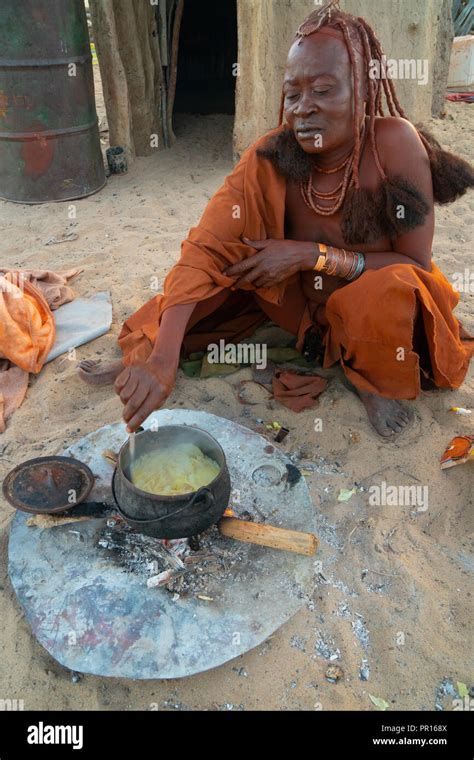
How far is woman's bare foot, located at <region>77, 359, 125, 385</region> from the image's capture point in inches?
99.2

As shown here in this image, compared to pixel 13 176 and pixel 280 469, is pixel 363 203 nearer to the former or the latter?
pixel 280 469

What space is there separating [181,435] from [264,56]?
11.9ft

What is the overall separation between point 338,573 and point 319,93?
1507mm

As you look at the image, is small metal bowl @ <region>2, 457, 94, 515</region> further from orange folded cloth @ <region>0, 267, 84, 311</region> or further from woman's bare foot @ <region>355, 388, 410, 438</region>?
orange folded cloth @ <region>0, 267, 84, 311</region>

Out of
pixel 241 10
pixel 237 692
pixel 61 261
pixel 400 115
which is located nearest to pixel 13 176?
pixel 61 261

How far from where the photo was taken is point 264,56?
4.30 meters

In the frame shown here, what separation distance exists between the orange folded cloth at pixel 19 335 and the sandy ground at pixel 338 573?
6cm

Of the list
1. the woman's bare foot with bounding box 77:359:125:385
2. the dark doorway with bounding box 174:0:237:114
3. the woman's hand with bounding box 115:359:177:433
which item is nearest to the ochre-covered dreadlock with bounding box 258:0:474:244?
the woman's hand with bounding box 115:359:177:433

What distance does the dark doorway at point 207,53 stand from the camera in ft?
21.9

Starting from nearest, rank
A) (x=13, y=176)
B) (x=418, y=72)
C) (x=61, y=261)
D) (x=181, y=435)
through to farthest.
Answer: (x=181, y=435) < (x=61, y=261) < (x=13, y=176) < (x=418, y=72)

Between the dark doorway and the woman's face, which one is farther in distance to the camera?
the dark doorway

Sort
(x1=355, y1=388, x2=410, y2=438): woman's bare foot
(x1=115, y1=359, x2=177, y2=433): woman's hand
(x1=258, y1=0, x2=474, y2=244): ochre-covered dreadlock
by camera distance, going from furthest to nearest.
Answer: (x1=355, y1=388, x2=410, y2=438): woman's bare foot < (x1=258, y1=0, x2=474, y2=244): ochre-covered dreadlock < (x1=115, y1=359, x2=177, y2=433): woman's hand

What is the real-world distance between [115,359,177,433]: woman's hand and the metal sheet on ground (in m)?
0.35

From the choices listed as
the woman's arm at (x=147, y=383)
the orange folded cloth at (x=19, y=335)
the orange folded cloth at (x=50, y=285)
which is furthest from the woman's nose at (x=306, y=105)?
the orange folded cloth at (x=50, y=285)
